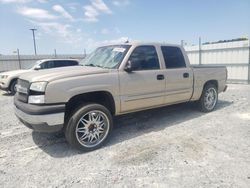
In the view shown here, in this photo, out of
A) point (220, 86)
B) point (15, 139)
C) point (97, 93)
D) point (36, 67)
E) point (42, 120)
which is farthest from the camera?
point (36, 67)

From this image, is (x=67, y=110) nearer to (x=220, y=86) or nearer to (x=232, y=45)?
(x=220, y=86)

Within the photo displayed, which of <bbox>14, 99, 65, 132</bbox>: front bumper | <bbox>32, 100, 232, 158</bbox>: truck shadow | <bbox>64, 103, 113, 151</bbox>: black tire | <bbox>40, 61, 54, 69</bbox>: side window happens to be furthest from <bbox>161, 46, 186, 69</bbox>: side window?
<bbox>40, 61, 54, 69</bbox>: side window

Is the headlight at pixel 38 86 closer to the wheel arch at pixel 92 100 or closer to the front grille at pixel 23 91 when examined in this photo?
the front grille at pixel 23 91

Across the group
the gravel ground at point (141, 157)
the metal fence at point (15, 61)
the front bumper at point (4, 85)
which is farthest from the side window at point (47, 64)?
the metal fence at point (15, 61)

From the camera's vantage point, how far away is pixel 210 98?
6.55 meters

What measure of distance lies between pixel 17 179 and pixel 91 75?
1.97 metres

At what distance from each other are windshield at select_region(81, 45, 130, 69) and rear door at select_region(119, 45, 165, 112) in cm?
21

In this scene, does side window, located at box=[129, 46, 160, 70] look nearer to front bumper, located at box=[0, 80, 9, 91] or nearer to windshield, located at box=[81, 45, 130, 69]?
windshield, located at box=[81, 45, 130, 69]

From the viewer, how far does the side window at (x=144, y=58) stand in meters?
4.56

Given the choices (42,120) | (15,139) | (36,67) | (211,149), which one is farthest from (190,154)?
(36,67)

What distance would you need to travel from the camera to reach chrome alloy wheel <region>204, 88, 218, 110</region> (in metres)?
6.42

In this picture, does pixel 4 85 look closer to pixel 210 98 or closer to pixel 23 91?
pixel 23 91

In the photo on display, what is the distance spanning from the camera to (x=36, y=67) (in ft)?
35.4

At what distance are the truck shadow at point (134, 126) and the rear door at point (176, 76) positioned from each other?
24.5 inches
